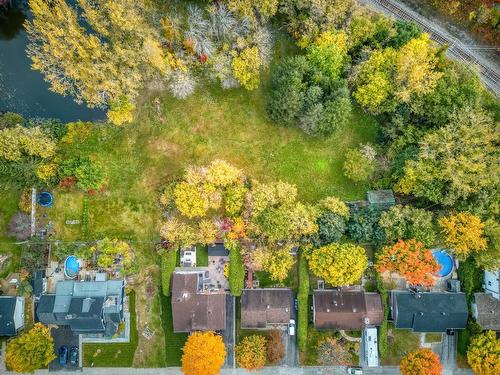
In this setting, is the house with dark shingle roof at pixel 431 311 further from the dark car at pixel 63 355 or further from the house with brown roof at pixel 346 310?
the dark car at pixel 63 355

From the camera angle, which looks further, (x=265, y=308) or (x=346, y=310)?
(x=265, y=308)

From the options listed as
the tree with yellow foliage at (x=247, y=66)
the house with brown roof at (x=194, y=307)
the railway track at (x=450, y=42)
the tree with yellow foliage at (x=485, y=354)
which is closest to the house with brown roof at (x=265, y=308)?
the house with brown roof at (x=194, y=307)

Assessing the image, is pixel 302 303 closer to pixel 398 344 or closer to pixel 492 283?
pixel 398 344

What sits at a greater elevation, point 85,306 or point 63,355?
point 85,306

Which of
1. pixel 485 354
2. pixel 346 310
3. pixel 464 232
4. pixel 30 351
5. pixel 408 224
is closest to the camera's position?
pixel 464 232

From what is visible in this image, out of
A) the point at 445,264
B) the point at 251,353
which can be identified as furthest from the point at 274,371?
the point at 445,264

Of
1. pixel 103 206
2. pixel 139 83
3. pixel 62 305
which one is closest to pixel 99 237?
pixel 103 206

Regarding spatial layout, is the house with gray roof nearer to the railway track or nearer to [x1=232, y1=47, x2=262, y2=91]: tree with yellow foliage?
[x1=232, y1=47, x2=262, y2=91]: tree with yellow foliage
